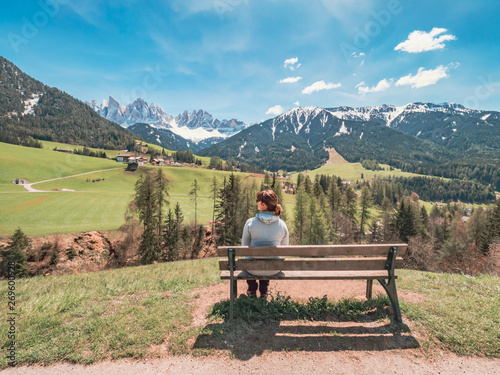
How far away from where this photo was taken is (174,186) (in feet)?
300

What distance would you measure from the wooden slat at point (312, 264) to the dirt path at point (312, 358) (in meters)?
1.29

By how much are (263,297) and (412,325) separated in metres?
3.47

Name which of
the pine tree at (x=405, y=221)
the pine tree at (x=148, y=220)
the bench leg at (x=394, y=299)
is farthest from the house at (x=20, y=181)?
the pine tree at (x=405, y=221)

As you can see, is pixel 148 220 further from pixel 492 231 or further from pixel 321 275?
pixel 492 231

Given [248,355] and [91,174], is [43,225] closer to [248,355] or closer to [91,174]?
[248,355]

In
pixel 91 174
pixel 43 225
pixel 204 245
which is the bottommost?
pixel 204 245

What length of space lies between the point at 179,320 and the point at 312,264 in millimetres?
3416

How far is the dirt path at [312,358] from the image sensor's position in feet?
12.4

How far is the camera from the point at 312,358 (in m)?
4.02

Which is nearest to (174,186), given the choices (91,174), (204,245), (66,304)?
(91,174)

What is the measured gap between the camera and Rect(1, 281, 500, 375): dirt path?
3768mm

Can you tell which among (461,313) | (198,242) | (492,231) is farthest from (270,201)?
(492,231)

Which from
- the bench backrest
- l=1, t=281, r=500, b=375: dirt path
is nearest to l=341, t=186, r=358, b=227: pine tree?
the bench backrest

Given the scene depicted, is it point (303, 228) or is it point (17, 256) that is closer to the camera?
point (17, 256)
